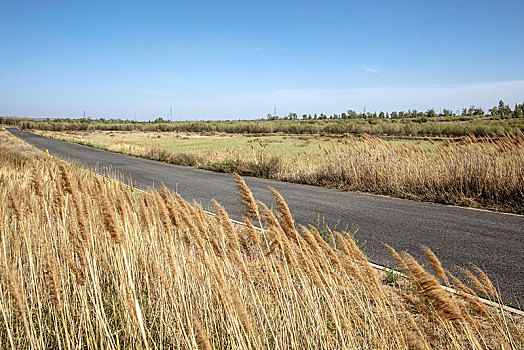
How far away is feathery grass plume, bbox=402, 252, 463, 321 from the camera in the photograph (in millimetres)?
1476

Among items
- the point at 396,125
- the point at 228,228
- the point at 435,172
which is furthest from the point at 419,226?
the point at 396,125

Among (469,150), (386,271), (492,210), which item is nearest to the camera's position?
(386,271)

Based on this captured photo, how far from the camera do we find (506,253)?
5152 mm

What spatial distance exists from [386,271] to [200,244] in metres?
3.05

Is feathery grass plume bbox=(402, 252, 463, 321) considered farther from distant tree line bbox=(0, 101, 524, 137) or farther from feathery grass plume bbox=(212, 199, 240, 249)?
distant tree line bbox=(0, 101, 524, 137)

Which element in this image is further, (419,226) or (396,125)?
(396,125)

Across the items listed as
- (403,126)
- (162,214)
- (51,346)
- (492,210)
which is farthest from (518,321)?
(403,126)

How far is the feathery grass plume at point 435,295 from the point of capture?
1.48 m

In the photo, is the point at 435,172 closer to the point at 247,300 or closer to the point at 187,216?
the point at 247,300

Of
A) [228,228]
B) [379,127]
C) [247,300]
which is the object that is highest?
[379,127]

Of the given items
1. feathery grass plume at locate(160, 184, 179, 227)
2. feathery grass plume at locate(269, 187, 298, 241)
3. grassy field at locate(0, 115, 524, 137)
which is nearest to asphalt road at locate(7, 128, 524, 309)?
feathery grass plume at locate(269, 187, 298, 241)

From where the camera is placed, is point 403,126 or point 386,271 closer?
point 386,271

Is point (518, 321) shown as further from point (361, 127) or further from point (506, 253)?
point (361, 127)

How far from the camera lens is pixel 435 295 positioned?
1.50 m
